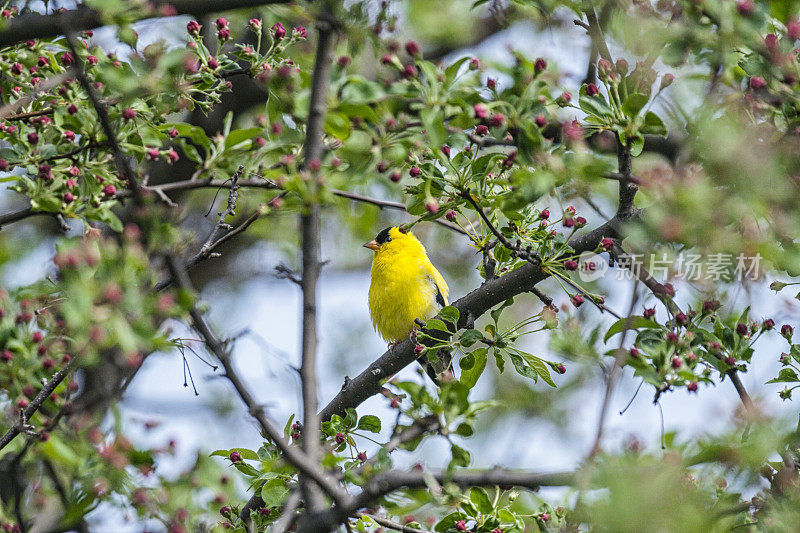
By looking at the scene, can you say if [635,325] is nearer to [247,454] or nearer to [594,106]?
[594,106]

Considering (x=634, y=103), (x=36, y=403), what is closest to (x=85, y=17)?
(x=36, y=403)

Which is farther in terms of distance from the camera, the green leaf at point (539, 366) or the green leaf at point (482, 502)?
the green leaf at point (539, 366)

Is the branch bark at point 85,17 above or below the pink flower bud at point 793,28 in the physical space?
above

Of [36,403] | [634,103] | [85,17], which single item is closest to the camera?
[85,17]

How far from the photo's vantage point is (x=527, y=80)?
7.66ft

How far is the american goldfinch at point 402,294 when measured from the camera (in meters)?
5.95

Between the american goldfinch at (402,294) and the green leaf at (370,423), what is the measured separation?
2.35 meters

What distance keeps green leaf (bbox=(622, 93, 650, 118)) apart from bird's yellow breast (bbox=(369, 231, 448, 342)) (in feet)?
11.0

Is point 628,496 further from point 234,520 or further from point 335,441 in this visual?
point 234,520

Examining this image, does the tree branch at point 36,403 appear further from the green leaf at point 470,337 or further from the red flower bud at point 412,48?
the red flower bud at point 412,48

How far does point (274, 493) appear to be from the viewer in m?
3.13

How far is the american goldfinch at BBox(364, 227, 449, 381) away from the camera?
5.95 m

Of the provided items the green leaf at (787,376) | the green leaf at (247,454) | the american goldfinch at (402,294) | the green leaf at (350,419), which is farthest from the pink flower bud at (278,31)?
the american goldfinch at (402,294)

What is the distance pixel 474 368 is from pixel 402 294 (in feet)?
8.76
